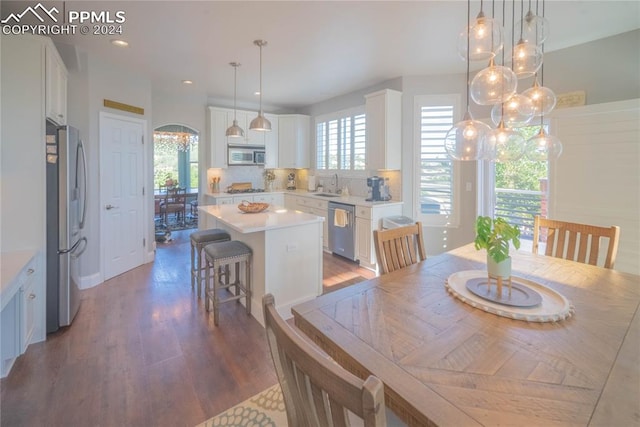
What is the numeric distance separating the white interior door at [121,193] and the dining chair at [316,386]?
12.9 feet

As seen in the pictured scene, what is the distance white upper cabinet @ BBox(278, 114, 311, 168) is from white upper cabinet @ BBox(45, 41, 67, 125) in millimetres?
3683

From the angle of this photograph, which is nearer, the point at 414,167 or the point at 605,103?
the point at 605,103

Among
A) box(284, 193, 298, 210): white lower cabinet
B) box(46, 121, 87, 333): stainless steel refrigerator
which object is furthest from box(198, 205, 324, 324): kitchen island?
box(284, 193, 298, 210): white lower cabinet

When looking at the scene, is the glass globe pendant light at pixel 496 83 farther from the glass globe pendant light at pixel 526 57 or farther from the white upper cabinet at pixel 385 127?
the white upper cabinet at pixel 385 127

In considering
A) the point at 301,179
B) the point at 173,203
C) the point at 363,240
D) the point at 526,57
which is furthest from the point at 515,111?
the point at 173,203

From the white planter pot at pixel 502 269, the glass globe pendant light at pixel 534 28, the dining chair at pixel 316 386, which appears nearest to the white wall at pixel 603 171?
the glass globe pendant light at pixel 534 28

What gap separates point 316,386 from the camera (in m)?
0.73

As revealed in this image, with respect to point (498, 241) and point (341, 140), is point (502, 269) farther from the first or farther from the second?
point (341, 140)

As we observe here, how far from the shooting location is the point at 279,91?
5.29 meters

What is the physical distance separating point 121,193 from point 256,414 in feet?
11.7

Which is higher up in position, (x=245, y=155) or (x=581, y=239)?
(x=245, y=155)

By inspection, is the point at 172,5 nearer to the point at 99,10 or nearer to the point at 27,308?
the point at 99,10

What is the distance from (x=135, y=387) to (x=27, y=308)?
3.63 feet

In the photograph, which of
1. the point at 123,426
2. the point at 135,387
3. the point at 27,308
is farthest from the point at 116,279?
the point at 123,426
